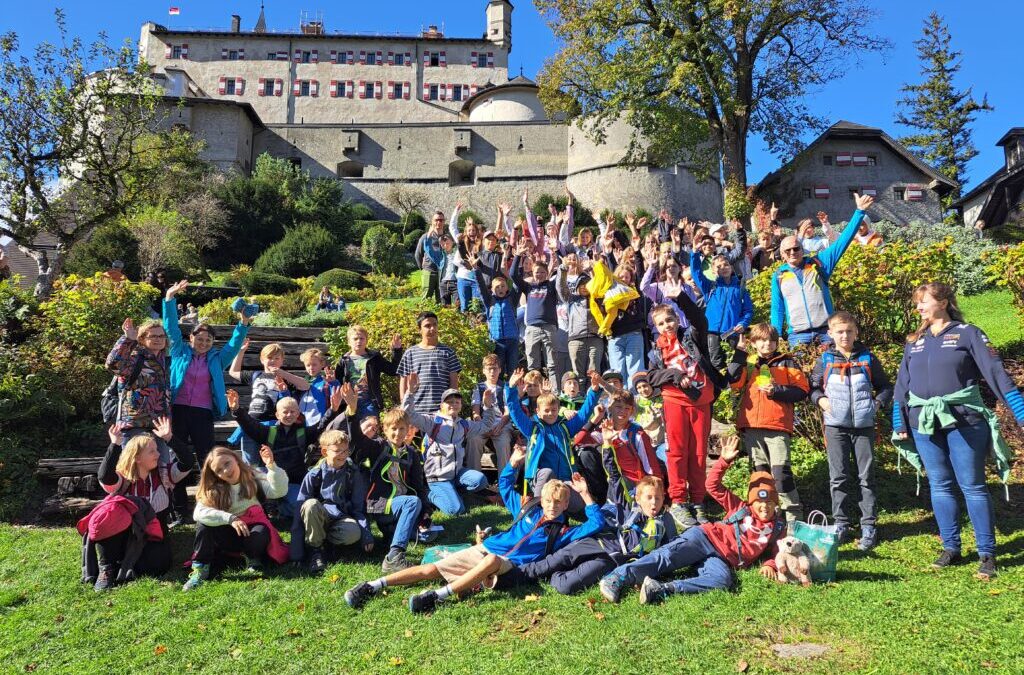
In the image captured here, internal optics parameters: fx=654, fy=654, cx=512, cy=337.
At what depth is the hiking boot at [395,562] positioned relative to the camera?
188 inches

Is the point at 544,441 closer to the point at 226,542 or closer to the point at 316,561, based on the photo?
the point at 316,561

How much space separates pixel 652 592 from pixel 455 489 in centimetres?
257

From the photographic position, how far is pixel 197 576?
468 centimetres

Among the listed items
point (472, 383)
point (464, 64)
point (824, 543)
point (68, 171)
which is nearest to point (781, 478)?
point (824, 543)

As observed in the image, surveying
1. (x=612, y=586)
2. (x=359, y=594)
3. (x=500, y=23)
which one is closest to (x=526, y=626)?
(x=612, y=586)

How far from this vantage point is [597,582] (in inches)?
176

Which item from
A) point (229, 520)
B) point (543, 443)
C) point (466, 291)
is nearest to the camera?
point (229, 520)

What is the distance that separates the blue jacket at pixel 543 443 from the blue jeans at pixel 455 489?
71 cm

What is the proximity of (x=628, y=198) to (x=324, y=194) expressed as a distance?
61.3 ft

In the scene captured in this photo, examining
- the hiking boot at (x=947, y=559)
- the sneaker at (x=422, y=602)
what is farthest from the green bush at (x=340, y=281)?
the hiking boot at (x=947, y=559)

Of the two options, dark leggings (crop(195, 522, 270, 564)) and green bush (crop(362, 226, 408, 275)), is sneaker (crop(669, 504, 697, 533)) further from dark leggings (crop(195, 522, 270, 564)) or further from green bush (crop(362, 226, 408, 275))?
green bush (crop(362, 226, 408, 275))

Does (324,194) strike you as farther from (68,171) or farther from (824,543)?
(824,543)

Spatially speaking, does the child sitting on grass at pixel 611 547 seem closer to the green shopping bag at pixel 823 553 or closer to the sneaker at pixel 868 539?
the green shopping bag at pixel 823 553

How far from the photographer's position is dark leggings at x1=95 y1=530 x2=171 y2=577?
15.7ft
